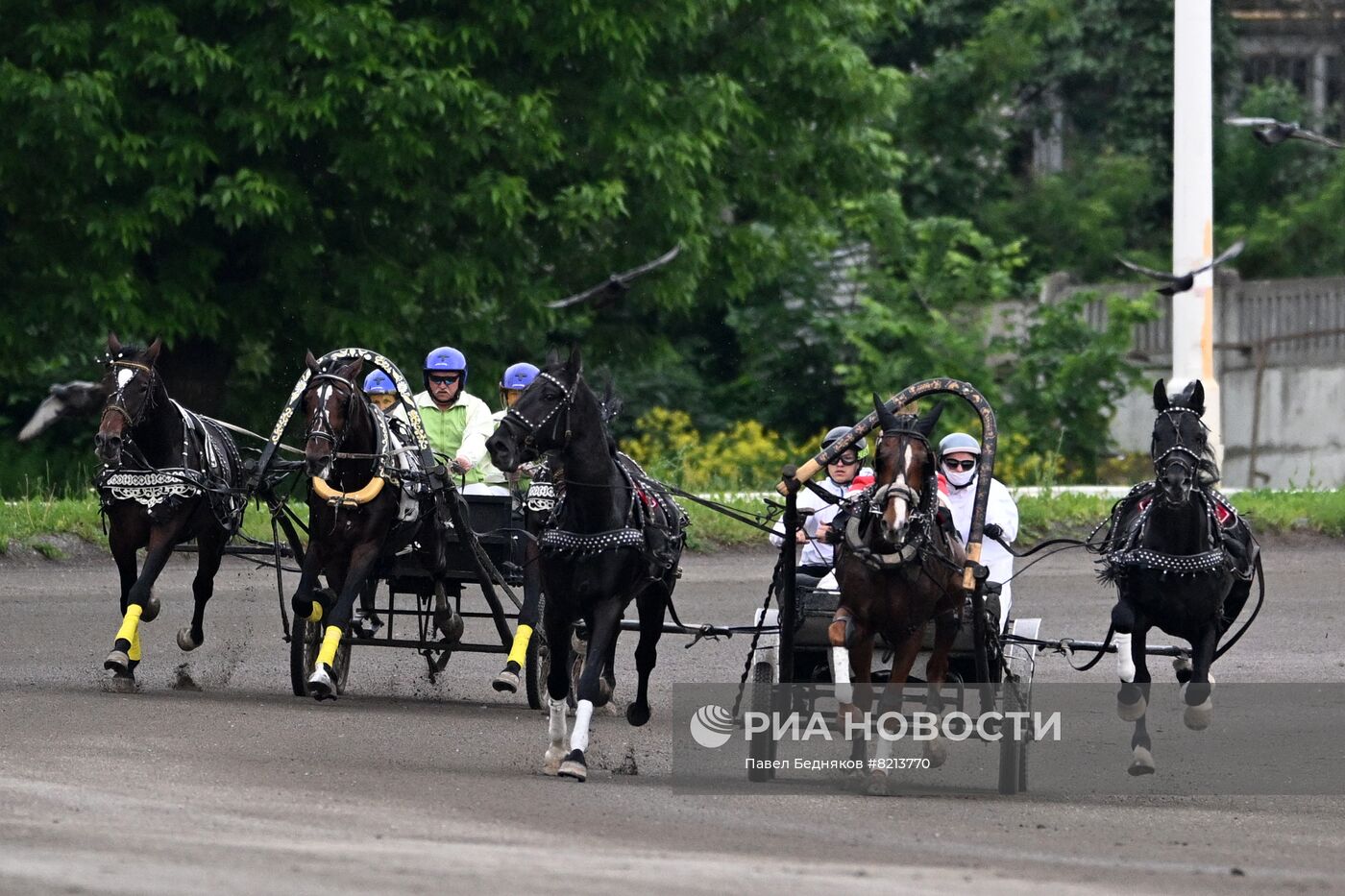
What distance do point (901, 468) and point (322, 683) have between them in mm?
3505

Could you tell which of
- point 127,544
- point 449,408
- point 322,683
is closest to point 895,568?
point 322,683

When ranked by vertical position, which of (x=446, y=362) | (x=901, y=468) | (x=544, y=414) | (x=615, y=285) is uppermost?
(x=615, y=285)

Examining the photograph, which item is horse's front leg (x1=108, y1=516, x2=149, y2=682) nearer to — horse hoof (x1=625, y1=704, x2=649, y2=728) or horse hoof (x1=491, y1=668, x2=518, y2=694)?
horse hoof (x1=491, y1=668, x2=518, y2=694)

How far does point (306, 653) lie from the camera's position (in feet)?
43.8

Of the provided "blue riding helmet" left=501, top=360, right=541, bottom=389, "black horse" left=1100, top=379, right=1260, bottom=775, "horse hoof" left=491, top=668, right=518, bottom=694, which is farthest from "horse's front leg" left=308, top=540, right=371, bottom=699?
"black horse" left=1100, top=379, right=1260, bottom=775

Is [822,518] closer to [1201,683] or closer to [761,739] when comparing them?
[761,739]

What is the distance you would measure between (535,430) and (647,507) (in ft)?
2.74

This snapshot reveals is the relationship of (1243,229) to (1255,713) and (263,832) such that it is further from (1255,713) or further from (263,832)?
(263,832)

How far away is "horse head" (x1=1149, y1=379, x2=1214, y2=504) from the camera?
1077 cm

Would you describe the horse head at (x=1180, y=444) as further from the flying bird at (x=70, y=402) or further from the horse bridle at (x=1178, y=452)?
the flying bird at (x=70, y=402)

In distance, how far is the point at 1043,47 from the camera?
1448 inches

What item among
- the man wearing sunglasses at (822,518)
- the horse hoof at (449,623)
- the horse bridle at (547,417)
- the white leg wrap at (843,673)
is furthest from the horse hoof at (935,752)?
the horse hoof at (449,623)

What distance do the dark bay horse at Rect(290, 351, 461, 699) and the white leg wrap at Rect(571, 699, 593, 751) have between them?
Result: 234 cm

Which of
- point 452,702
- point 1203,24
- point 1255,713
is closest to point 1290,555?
point 1203,24
